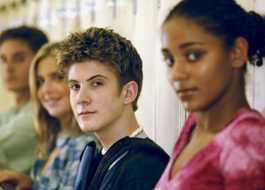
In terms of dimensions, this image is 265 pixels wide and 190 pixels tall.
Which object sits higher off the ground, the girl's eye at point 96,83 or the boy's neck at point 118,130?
the girl's eye at point 96,83

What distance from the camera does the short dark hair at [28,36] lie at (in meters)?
1.48

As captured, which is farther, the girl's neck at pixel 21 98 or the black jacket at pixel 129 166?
the girl's neck at pixel 21 98

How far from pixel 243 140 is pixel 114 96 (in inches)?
13.4

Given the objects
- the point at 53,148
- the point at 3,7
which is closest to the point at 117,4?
the point at 53,148

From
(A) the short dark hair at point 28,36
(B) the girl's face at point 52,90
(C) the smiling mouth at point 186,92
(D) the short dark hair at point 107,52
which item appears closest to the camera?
(C) the smiling mouth at point 186,92

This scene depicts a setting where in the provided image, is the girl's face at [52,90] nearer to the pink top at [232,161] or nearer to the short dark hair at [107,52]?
the short dark hair at [107,52]

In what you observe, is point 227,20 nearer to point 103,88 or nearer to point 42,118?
point 103,88

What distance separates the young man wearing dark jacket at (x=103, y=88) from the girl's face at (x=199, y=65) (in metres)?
0.19

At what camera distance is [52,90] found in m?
1.38

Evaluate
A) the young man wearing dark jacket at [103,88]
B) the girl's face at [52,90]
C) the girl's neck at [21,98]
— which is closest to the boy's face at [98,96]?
the young man wearing dark jacket at [103,88]

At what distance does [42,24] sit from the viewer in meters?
1.50

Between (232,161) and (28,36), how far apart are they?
3.09 feet

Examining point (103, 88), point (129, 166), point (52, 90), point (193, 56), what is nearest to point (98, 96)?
point (103, 88)

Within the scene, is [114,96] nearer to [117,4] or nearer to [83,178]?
[83,178]
